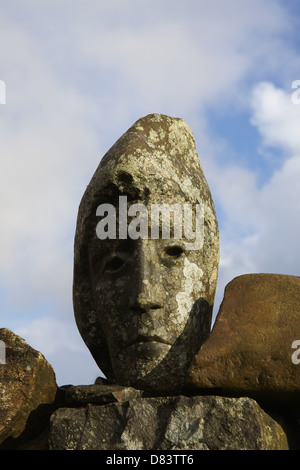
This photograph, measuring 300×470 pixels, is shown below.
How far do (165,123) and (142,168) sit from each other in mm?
758

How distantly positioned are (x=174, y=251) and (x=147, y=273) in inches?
14.2

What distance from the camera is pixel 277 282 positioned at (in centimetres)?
439

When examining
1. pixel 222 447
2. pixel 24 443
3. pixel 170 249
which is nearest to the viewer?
pixel 222 447

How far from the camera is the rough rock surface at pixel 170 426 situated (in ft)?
11.5

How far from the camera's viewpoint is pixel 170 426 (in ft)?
11.8

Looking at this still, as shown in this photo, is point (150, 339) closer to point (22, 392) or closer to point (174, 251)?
point (174, 251)

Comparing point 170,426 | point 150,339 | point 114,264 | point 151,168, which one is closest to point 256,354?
point 170,426

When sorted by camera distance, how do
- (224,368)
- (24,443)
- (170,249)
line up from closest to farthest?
(224,368) < (24,443) < (170,249)

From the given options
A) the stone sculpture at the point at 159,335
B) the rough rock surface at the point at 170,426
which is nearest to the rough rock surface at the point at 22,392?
the stone sculpture at the point at 159,335

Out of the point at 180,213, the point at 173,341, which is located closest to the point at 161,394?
the point at 173,341

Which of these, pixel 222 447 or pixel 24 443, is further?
pixel 24 443
